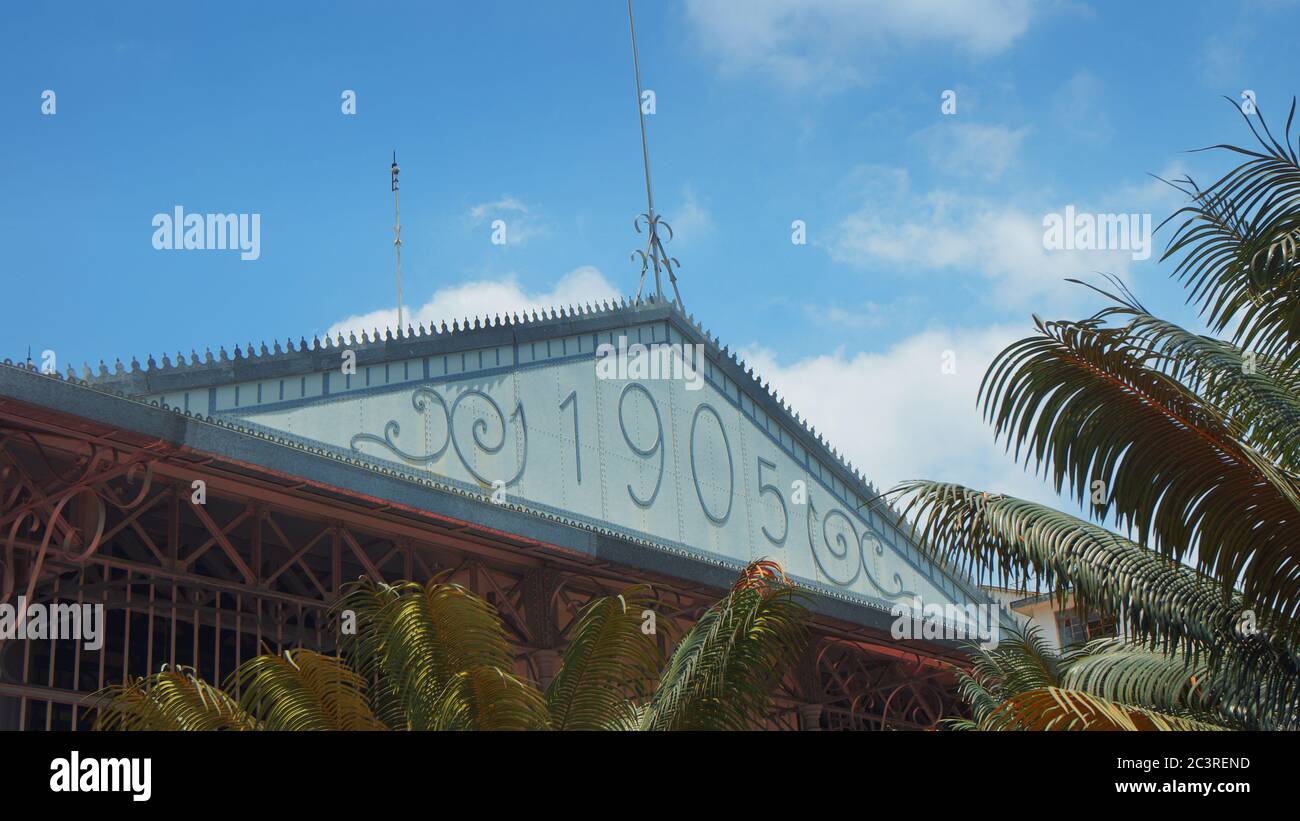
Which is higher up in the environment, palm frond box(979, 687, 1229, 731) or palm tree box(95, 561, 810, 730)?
palm tree box(95, 561, 810, 730)

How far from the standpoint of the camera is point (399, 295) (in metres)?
31.2

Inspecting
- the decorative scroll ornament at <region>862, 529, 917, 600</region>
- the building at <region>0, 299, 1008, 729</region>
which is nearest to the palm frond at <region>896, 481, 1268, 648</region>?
the building at <region>0, 299, 1008, 729</region>

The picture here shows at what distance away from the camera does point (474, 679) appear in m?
10.9

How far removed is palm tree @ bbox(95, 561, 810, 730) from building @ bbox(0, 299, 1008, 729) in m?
4.62

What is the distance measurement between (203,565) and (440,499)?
468 centimetres

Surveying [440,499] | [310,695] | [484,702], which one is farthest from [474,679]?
[440,499]

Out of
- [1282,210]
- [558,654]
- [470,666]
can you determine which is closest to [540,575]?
[558,654]

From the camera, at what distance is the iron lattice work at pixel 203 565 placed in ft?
50.7

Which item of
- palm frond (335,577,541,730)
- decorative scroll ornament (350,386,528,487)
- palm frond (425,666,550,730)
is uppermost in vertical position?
decorative scroll ornament (350,386,528,487)

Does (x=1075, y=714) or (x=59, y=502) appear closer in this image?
(x=1075, y=714)

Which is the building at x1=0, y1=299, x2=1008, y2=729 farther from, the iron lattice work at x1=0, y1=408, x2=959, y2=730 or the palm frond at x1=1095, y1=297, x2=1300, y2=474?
the palm frond at x1=1095, y1=297, x2=1300, y2=474

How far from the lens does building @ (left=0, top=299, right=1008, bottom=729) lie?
1579 cm

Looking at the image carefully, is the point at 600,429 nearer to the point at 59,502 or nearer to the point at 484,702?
the point at 59,502
